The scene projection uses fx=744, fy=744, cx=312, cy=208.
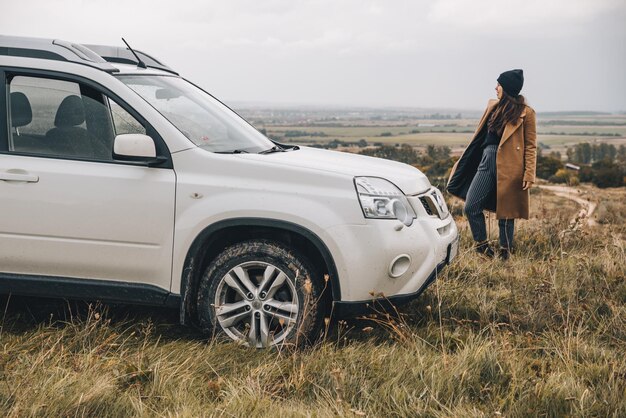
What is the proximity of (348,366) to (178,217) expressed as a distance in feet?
4.27

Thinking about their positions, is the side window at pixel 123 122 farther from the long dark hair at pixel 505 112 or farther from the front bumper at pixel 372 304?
the long dark hair at pixel 505 112

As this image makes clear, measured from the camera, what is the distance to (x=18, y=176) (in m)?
4.43

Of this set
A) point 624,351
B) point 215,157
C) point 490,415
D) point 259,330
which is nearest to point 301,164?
point 215,157

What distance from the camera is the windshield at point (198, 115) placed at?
15.4ft

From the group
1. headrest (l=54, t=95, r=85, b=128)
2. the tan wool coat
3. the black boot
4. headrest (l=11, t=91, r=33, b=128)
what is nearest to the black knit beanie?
the tan wool coat

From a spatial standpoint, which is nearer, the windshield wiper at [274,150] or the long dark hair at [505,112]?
the windshield wiper at [274,150]

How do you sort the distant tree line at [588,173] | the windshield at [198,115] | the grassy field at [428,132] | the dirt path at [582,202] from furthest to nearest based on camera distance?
the grassy field at [428,132] < the distant tree line at [588,173] < the dirt path at [582,202] < the windshield at [198,115]

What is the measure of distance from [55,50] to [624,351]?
386 cm

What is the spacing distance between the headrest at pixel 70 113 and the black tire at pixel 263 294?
1258 millimetres

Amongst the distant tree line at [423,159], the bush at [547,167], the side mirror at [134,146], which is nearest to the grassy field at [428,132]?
the distant tree line at [423,159]

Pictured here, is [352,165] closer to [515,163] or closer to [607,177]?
[515,163]

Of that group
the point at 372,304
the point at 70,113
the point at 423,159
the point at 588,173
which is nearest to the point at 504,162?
the point at 372,304

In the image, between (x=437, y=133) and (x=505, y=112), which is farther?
(x=437, y=133)

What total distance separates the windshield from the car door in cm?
26
